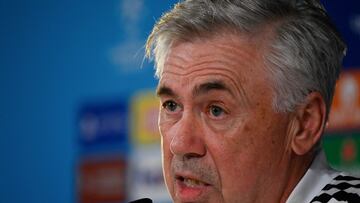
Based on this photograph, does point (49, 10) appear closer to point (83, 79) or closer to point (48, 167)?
point (83, 79)

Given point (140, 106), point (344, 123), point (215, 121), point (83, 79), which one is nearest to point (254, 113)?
point (215, 121)

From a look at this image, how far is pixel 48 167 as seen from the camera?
317 centimetres

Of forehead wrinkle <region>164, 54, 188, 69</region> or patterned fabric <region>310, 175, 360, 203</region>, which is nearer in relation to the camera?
patterned fabric <region>310, 175, 360, 203</region>

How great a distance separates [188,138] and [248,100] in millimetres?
138

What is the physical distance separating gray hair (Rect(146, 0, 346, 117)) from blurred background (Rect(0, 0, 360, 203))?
0.79 meters

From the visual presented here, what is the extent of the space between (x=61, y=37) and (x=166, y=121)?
161 centimetres

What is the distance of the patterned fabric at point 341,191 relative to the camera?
1.54 meters

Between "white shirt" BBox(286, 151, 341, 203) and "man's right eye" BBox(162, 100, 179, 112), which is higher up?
"man's right eye" BBox(162, 100, 179, 112)

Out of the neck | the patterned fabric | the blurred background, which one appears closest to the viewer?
the patterned fabric

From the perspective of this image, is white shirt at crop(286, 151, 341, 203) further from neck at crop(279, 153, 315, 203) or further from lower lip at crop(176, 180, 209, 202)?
lower lip at crop(176, 180, 209, 202)

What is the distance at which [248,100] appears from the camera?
162 centimetres

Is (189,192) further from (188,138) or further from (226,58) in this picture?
(226,58)

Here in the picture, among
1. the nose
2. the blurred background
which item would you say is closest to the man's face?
the nose

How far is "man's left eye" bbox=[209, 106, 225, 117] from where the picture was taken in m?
1.61
